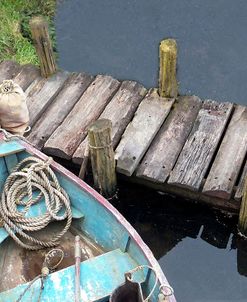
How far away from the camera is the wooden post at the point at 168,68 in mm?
6051

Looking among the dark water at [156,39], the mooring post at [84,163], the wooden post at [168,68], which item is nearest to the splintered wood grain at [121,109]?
the mooring post at [84,163]

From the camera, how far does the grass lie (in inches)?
325

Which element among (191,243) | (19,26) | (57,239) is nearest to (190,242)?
(191,243)

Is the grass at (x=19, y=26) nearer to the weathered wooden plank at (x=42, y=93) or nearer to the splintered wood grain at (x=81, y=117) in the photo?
the weathered wooden plank at (x=42, y=93)

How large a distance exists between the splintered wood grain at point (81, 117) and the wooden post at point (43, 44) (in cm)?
60

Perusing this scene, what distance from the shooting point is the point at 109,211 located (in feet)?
16.0

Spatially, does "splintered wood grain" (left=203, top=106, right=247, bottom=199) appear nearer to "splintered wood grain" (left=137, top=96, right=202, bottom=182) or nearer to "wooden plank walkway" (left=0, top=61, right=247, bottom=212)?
"wooden plank walkway" (left=0, top=61, right=247, bottom=212)

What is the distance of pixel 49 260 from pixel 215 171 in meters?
2.01

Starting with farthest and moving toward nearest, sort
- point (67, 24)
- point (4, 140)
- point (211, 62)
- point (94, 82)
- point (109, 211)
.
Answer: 1. point (67, 24)
2. point (211, 62)
3. point (94, 82)
4. point (4, 140)
5. point (109, 211)

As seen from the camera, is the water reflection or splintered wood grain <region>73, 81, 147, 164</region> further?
splintered wood grain <region>73, 81, 147, 164</region>

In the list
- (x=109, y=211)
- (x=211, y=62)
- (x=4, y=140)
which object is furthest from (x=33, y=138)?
(x=211, y=62)

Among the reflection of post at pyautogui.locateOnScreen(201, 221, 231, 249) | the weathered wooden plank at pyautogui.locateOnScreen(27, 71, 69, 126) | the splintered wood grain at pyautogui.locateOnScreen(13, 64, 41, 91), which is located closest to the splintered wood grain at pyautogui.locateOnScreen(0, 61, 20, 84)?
the splintered wood grain at pyautogui.locateOnScreen(13, 64, 41, 91)

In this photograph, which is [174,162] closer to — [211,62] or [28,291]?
[28,291]

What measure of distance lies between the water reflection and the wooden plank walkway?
A: 0.26 m
